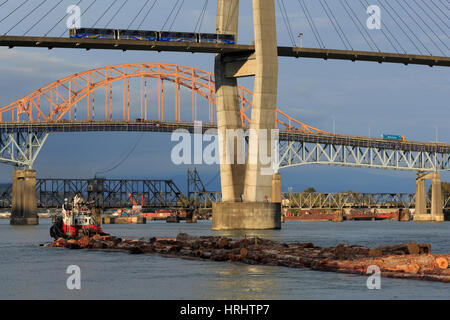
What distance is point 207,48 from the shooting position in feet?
298

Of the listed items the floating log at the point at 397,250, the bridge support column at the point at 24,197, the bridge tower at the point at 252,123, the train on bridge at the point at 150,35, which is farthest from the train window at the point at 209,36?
the bridge support column at the point at 24,197

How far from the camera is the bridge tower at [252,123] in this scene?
89.2 metres

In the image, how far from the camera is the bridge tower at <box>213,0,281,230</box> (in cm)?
8925

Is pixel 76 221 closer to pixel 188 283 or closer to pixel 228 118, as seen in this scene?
pixel 228 118

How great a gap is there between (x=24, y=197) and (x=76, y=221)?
91.5m

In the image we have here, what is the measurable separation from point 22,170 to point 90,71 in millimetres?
25925

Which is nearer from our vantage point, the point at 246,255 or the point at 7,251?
the point at 246,255

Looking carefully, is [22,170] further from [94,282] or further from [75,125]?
[94,282]

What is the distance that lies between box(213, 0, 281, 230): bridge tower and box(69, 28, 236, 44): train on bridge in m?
2.36

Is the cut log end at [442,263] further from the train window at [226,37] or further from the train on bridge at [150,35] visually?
the train window at [226,37]

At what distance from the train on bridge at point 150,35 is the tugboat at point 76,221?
19847mm

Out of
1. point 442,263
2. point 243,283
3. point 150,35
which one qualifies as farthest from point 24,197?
point 442,263

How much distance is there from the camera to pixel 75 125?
17375cm
